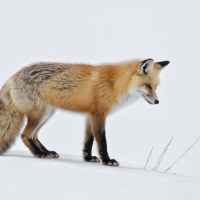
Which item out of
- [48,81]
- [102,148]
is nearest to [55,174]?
[102,148]

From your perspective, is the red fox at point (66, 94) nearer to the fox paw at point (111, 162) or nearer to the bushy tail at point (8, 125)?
the bushy tail at point (8, 125)

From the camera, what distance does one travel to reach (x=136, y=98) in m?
5.89

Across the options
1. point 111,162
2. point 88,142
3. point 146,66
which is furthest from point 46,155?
point 146,66

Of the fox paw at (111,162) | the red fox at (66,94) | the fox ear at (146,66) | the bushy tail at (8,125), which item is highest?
the fox ear at (146,66)

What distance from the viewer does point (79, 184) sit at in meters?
3.48

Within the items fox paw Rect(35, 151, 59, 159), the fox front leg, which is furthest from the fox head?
fox paw Rect(35, 151, 59, 159)

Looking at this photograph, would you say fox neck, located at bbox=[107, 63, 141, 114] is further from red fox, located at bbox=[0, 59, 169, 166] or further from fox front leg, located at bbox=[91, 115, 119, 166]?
fox front leg, located at bbox=[91, 115, 119, 166]

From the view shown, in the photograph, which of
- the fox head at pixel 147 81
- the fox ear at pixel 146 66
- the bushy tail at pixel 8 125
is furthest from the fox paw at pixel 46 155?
the fox ear at pixel 146 66

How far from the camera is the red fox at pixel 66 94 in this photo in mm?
5688

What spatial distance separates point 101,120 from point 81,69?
81 cm

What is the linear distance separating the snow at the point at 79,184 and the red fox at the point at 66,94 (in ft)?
4.72

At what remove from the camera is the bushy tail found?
569cm

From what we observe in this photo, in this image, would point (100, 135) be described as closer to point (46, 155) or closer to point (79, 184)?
point (46, 155)

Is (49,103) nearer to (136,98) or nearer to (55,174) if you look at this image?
(136,98)
